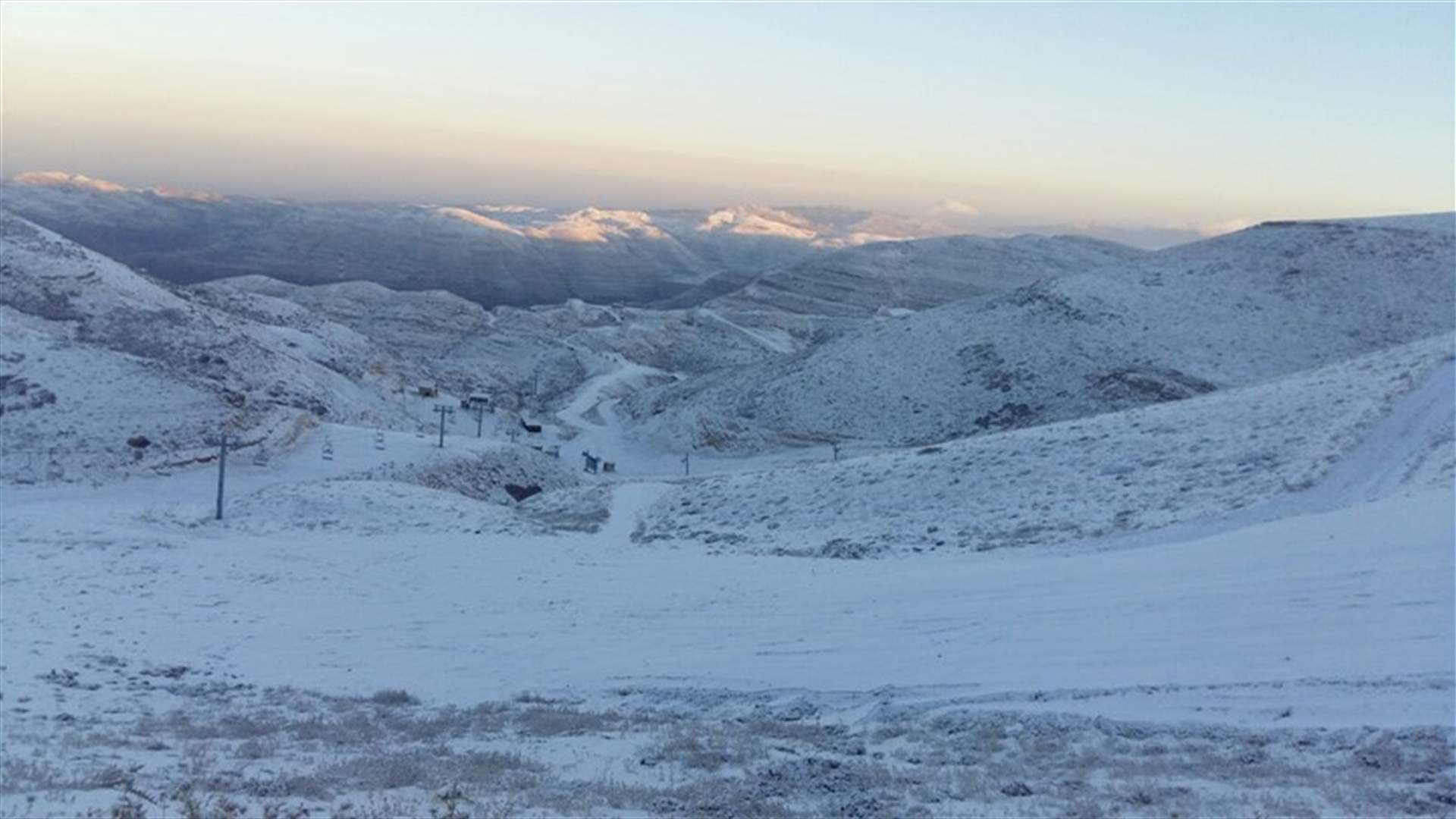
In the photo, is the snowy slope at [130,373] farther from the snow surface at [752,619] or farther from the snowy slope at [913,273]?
the snowy slope at [913,273]

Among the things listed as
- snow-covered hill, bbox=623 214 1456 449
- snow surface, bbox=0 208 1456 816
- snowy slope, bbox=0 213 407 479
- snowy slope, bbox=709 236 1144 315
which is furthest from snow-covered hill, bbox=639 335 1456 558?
snowy slope, bbox=709 236 1144 315

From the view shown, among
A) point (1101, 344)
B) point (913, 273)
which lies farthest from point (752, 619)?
point (913, 273)

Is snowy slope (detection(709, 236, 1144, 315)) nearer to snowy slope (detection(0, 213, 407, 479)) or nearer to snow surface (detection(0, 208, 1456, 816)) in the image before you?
snowy slope (detection(0, 213, 407, 479))

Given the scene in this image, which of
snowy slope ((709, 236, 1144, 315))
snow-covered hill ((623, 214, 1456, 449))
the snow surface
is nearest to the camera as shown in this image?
the snow surface

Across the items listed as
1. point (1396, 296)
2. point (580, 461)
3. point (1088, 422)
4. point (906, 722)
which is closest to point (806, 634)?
point (906, 722)

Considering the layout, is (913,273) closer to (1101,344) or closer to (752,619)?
(1101,344)

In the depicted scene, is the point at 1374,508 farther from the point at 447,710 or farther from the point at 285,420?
the point at 285,420

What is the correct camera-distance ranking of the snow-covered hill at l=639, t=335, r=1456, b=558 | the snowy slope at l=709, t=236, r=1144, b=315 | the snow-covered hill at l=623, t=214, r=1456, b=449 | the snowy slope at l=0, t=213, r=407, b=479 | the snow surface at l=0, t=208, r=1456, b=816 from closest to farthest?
the snow surface at l=0, t=208, r=1456, b=816 → the snow-covered hill at l=639, t=335, r=1456, b=558 → the snowy slope at l=0, t=213, r=407, b=479 → the snow-covered hill at l=623, t=214, r=1456, b=449 → the snowy slope at l=709, t=236, r=1144, b=315
